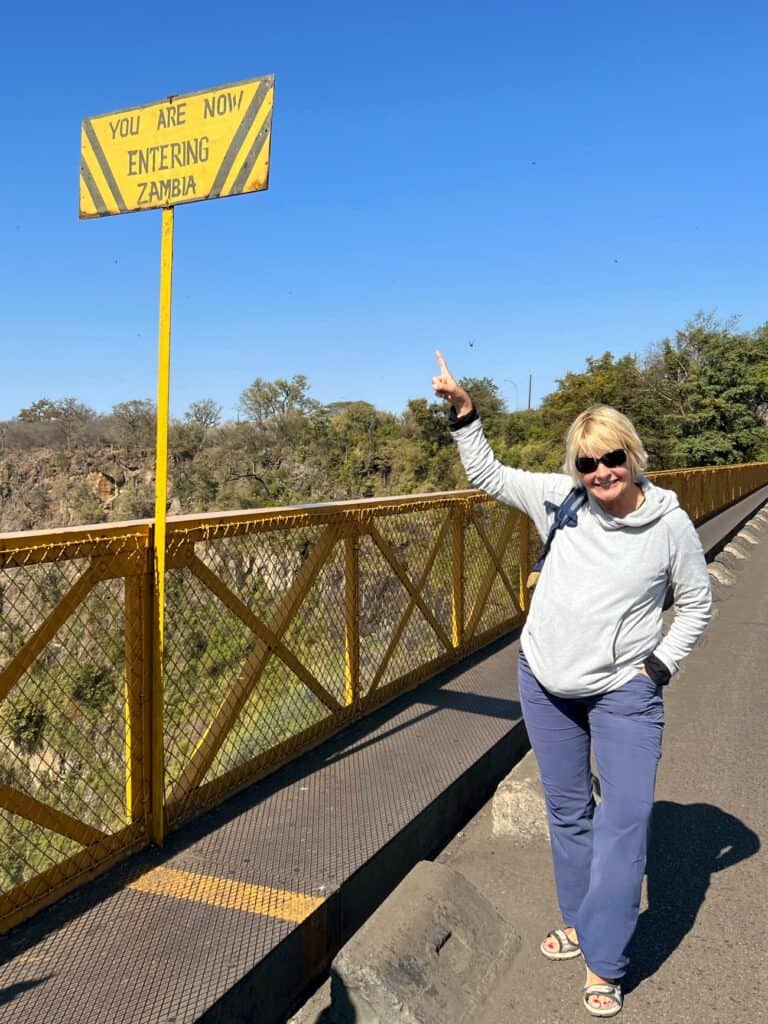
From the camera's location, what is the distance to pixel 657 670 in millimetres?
2451

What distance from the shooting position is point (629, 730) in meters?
2.45

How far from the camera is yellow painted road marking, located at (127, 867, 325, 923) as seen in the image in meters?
2.66

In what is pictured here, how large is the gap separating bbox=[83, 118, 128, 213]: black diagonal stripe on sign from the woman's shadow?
3405mm

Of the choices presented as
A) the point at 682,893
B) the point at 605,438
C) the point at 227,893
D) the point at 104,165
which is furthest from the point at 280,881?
the point at 104,165

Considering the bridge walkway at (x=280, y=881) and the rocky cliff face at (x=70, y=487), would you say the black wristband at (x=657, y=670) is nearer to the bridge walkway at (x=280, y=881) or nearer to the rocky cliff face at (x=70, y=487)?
the bridge walkway at (x=280, y=881)

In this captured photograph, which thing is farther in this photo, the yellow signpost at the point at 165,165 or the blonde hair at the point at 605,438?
the yellow signpost at the point at 165,165

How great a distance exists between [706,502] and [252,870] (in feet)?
57.3

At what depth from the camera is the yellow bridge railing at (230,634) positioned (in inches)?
110

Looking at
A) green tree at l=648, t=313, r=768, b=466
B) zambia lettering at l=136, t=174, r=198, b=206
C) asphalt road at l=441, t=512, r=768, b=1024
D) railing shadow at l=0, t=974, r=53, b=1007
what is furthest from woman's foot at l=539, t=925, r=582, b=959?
green tree at l=648, t=313, r=768, b=466

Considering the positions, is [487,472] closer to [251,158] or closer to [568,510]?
[568,510]

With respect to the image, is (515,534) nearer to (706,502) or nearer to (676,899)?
(676,899)

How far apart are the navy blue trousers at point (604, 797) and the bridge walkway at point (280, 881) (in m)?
0.38

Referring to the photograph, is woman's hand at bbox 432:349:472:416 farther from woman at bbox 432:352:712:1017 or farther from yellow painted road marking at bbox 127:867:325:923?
yellow painted road marking at bbox 127:867:325:923

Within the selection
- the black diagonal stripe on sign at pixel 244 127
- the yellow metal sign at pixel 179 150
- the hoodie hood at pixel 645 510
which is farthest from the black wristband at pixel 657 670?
the black diagonal stripe on sign at pixel 244 127
